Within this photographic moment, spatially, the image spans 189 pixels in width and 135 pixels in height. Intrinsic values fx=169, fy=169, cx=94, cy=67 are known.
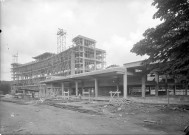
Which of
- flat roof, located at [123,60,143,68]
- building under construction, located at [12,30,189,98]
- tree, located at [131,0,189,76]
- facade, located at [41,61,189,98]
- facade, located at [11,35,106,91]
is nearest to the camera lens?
tree, located at [131,0,189,76]

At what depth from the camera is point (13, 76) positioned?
414 ft

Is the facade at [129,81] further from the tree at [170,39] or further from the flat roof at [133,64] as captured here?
the tree at [170,39]

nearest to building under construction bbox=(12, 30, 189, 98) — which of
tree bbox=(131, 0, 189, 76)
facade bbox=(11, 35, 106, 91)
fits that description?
facade bbox=(11, 35, 106, 91)

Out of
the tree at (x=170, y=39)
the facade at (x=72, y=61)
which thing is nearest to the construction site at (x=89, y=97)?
the facade at (x=72, y=61)

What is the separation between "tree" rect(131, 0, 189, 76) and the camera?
36.1 feet

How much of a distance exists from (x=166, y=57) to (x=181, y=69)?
2.32 m

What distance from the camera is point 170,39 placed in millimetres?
12125

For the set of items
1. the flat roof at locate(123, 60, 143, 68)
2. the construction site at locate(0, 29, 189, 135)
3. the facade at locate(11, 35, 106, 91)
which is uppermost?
the facade at locate(11, 35, 106, 91)

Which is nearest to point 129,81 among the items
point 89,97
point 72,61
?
point 89,97

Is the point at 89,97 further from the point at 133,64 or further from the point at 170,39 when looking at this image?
the point at 170,39

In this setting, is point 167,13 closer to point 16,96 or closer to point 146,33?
point 146,33

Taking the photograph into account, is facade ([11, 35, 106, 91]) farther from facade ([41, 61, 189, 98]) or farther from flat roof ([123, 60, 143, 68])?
flat roof ([123, 60, 143, 68])

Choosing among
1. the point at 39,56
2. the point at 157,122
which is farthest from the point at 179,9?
the point at 39,56

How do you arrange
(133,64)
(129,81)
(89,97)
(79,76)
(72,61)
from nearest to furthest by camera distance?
(133,64), (89,97), (129,81), (79,76), (72,61)
